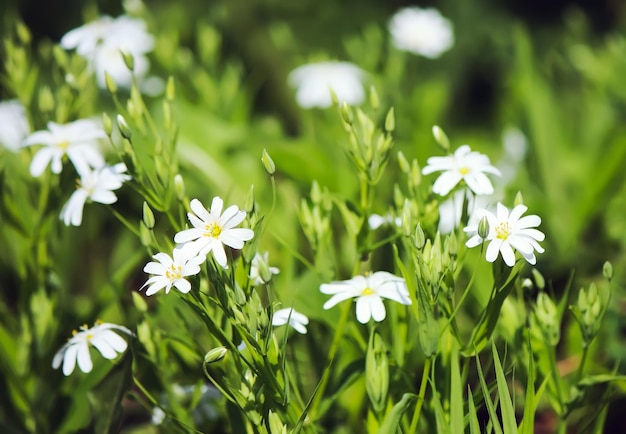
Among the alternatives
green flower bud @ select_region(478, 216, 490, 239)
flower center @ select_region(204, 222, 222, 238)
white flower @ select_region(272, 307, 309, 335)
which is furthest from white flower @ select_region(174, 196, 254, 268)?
green flower bud @ select_region(478, 216, 490, 239)

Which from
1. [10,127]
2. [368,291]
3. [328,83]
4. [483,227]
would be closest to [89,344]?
[368,291]

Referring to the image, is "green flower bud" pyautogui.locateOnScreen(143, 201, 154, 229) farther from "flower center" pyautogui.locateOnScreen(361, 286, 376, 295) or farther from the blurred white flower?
the blurred white flower

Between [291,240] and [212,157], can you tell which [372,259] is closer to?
[291,240]

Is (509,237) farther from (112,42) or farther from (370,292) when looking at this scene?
(112,42)

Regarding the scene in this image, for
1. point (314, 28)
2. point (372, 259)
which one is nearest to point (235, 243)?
point (372, 259)

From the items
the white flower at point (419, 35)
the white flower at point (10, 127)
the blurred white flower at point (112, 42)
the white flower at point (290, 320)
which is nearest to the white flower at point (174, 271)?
the white flower at point (290, 320)
